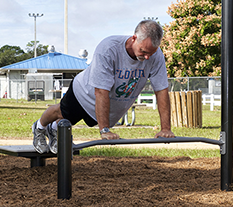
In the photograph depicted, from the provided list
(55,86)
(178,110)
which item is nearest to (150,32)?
(178,110)

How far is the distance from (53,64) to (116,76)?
34.4m

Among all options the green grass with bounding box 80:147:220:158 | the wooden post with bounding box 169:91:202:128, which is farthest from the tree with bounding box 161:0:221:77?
the green grass with bounding box 80:147:220:158

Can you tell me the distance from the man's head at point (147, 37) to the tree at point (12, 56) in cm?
6493

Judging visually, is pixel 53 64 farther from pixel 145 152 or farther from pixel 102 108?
pixel 102 108

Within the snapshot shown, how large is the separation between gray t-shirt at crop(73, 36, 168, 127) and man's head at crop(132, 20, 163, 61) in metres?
0.24

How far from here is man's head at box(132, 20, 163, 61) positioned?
2.98 m

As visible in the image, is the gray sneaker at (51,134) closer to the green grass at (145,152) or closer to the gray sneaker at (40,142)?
the gray sneaker at (40,142)

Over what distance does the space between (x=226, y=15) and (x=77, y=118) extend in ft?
6.41

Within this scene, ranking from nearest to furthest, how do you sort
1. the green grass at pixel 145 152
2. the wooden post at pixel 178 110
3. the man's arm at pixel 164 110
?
the man's arm at pixel 164 110, the green grass at pixel 145 152, the wooden post at pixel 178 110

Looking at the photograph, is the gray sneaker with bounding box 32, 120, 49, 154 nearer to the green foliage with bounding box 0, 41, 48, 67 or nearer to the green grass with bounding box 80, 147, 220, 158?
the green grass with bounding box 80, 147, 220, 158

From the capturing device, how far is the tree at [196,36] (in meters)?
22.8

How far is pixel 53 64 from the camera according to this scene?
36.8 m

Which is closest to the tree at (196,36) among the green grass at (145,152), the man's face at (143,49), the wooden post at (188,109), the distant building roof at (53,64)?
the wooden post at (188,109)

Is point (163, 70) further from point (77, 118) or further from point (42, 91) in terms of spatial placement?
point (42, 91)
